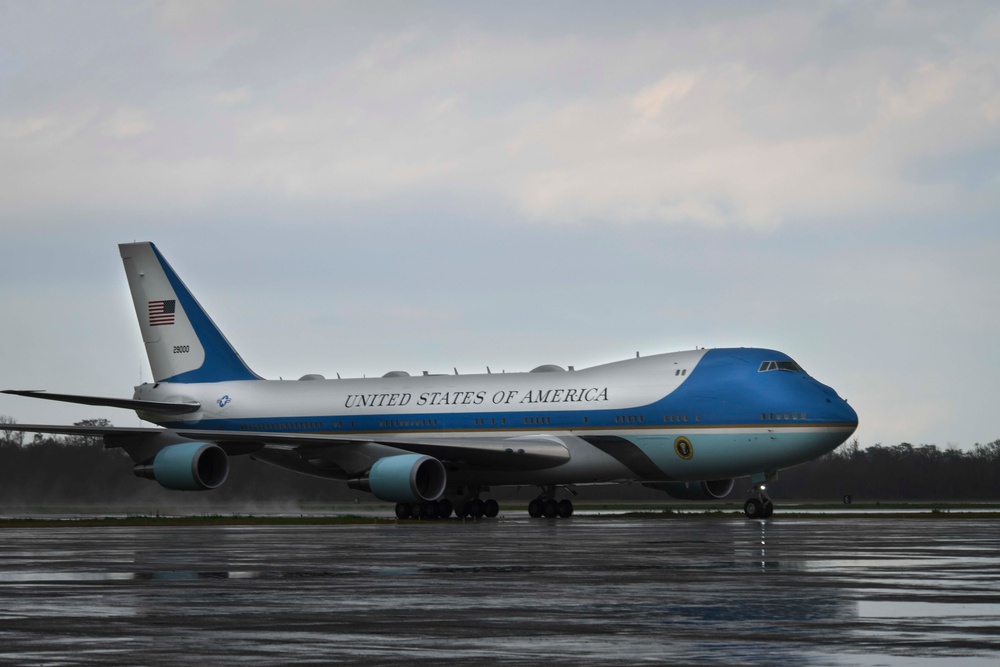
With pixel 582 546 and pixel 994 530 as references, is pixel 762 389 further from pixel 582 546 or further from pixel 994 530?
pixel 582 546

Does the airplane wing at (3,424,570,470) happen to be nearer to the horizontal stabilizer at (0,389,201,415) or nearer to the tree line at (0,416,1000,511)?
the horizontal stabilizer at (0,389,201,415)

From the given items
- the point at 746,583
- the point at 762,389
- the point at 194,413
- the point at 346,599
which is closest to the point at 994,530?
the point at 762,389

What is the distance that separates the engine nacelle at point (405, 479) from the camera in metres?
41.4

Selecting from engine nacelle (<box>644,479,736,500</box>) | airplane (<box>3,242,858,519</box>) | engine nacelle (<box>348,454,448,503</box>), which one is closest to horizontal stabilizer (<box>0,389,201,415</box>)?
airplane (<box>3,242,858,519</box>)

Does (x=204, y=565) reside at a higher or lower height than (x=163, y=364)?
lower

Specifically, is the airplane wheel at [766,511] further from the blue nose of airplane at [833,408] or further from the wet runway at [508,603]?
the wet runway at [508,603]

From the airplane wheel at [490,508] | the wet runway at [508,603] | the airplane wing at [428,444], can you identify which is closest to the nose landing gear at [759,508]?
the airplane wing at [428,444]

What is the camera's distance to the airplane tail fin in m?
54.6

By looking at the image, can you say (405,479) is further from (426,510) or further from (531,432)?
(531,432)

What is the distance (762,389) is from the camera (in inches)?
1622

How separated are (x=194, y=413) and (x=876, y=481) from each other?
118 feet

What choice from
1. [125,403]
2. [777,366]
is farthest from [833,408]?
[125,403]

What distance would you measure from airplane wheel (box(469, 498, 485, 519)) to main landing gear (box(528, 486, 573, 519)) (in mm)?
1569

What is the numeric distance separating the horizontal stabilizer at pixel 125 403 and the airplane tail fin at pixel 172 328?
1.50 m
